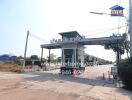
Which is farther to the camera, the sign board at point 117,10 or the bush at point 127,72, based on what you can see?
the sign board at point 117,10

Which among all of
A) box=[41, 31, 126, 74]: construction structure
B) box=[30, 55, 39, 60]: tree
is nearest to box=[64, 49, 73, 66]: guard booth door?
box=[41, 31, 126, 74]: construction structure

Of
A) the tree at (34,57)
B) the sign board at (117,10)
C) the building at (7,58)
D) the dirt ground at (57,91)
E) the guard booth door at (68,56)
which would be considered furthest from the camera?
the building at (7,58)

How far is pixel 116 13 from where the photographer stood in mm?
18938

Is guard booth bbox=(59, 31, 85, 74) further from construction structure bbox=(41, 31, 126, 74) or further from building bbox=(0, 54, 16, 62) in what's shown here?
building bbox=(0, 54, 16, 62)

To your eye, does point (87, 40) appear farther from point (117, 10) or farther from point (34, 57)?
point (34, 57)

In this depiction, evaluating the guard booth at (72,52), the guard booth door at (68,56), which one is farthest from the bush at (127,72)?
the guard booth door at (68,56)

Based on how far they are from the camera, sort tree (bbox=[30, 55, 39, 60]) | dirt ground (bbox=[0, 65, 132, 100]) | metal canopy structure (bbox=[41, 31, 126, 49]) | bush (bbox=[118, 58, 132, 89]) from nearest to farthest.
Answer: dirt ground (bbox=[0, 65, 132, 100]) < bush (bbox=[118, 58, 132, 89]) < metal canopy structure (bbox=[41, 31, 126, 49]) < tree (bbox=[30, 55, 39, 60])

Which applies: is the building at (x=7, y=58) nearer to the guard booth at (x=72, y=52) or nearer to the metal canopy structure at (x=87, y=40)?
the metal canopy structure at (x=87, y=40)

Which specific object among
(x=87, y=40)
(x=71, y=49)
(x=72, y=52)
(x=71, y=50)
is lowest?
(x=72, y=52)

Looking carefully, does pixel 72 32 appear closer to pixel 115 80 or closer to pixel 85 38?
pixel 85 38

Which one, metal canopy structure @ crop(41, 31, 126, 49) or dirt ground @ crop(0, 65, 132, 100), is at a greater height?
metal canopy structure @ crop(41, 31, 126, 49)

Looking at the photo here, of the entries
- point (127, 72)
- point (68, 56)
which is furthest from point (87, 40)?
point (127, 72)

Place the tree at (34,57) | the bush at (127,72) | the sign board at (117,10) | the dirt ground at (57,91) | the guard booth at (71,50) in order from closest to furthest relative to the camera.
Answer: the dirt ground at (57,91), the bush at (127,72), the sign board at (117,10), the guard booth at (71,50), the tree at (34,57)

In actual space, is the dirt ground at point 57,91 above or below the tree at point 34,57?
below
